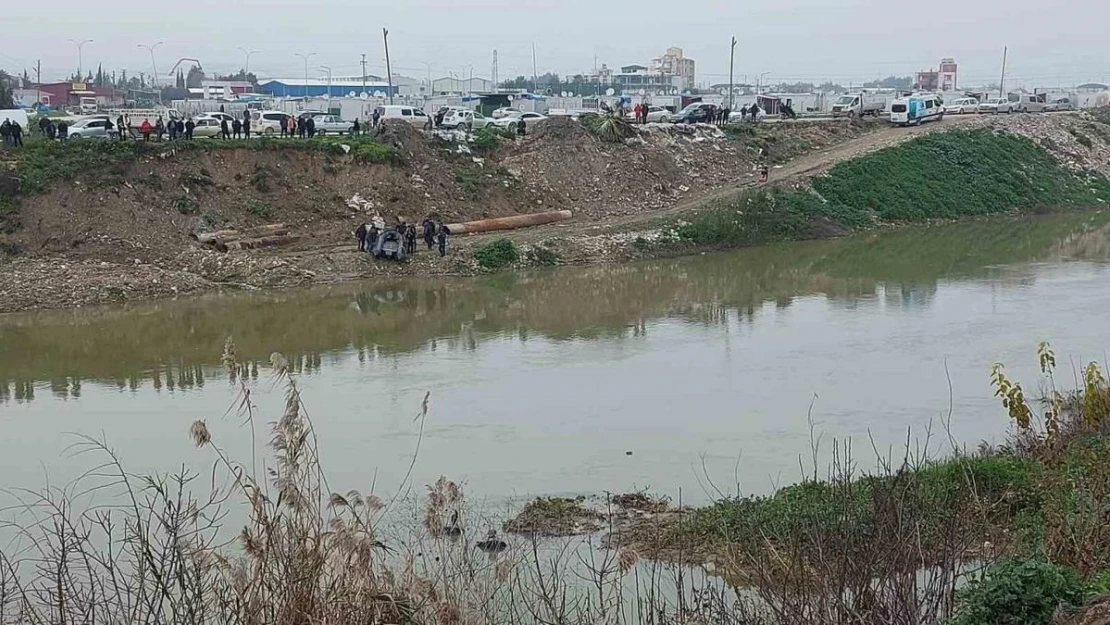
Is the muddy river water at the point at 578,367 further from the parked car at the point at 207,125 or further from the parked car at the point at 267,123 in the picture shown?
A: the parked car at the point at 267,123

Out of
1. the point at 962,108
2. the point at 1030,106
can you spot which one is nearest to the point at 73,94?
the point at 962,108

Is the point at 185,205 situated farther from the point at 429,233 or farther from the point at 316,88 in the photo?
the point at 316,88

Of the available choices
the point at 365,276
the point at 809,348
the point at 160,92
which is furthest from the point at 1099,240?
the point at 160,92

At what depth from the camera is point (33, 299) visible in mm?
25641

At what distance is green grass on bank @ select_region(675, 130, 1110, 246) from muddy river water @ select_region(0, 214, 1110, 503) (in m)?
3.12

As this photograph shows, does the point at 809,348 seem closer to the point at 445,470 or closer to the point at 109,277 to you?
the point at 445,470

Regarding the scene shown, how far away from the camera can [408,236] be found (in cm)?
3023

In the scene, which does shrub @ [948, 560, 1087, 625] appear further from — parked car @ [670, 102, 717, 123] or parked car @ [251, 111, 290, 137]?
parked car @ [670, 102, 717, 123]

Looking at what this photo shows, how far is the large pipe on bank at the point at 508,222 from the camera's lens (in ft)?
109

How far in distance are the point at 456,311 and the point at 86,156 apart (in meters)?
11.9

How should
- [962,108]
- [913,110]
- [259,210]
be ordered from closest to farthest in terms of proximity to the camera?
[259,210], [913,110], [962,108]

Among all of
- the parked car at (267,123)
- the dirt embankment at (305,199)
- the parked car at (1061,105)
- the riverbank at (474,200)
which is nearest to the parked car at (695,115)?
the riverbank at (474,200)

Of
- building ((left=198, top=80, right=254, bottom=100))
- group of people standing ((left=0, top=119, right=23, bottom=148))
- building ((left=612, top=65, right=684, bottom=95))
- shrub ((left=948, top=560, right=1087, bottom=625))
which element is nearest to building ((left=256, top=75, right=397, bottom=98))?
building ((left=198, top=80, right=254, bottom=100))

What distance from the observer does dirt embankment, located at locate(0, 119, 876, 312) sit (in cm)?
2780
